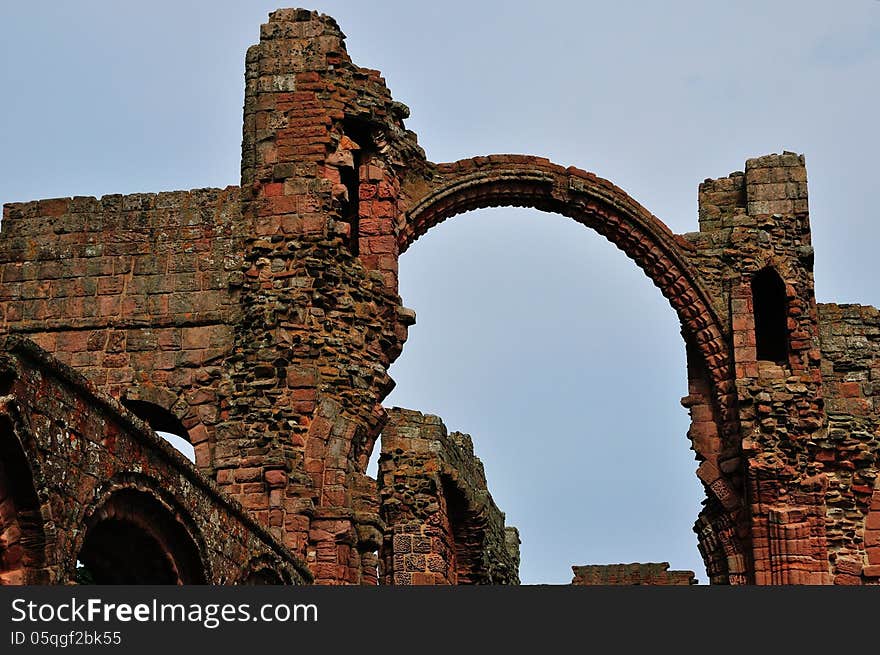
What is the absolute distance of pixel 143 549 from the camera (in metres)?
10.8

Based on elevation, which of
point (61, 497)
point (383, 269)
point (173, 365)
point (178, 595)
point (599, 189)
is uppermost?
point (599, 189)

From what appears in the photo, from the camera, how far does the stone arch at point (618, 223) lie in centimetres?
2089

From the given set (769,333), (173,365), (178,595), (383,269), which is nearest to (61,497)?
(178,595)

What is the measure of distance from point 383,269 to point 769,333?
5020 mm

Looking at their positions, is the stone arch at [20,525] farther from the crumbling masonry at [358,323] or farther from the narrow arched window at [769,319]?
the narrow arched window at [769,319]

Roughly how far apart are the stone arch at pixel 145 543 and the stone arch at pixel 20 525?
112 centimetres

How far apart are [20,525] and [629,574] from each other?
16844 mm

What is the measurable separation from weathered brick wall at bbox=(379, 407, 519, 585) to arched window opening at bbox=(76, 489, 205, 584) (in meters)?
10.3

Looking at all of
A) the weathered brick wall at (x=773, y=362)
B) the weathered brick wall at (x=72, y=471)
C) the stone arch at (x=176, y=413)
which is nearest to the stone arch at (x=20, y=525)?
the weathered brick wall at (x=72, y=471)

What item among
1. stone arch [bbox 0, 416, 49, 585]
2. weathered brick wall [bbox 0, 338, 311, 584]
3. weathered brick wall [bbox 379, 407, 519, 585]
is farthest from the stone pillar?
stone arch [bbox 0, 416, 49, 585]

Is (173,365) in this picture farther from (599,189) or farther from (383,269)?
(599,189)

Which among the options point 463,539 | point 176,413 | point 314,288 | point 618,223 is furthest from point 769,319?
point 176,413

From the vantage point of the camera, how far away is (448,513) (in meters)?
23.8

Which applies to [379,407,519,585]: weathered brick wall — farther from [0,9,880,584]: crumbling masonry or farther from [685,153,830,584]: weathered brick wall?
[685,153,830,584]: weathered brick wall
